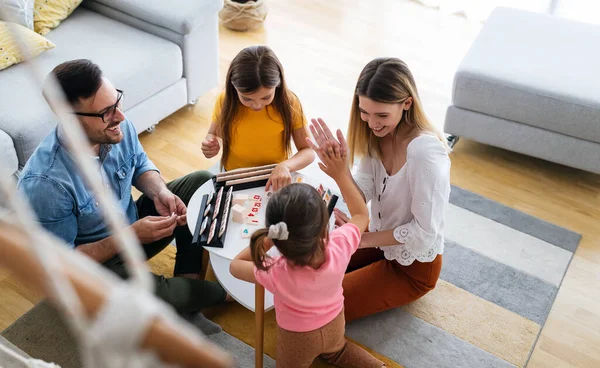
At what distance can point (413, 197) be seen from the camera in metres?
1.77

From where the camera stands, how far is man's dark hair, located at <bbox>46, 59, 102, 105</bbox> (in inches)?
64.2

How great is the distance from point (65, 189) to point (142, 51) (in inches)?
45.0

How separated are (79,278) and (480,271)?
2.04 metres

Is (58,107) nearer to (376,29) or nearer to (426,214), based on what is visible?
(426,214)

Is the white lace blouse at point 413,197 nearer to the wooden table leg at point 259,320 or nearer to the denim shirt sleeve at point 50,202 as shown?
the wooden table leg at point 259,320

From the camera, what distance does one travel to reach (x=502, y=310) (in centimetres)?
217

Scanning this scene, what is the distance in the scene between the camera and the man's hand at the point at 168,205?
6.48 ft

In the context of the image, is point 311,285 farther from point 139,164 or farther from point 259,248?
point 139,164

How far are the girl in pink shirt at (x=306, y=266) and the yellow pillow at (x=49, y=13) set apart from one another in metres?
1.63

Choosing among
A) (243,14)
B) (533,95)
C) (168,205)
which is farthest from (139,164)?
(243,14)

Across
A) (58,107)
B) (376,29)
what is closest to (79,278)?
(58,107)

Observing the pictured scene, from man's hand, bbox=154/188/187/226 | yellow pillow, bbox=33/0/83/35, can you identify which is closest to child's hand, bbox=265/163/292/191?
man's hand, bbox=154/188/187/226

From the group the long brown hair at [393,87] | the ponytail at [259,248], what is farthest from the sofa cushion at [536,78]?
the ponytail at [259,248]

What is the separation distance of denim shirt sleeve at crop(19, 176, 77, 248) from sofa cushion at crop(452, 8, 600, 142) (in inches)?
68.3
